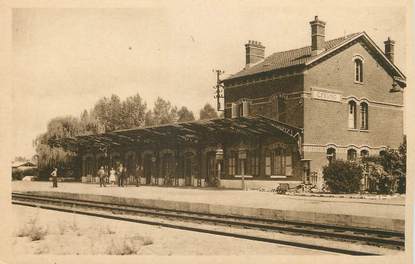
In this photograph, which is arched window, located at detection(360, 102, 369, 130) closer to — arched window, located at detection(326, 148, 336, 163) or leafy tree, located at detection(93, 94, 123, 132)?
arched window, located at detection(326, 148, 336, 163)

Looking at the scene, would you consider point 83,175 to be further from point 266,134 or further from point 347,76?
point 347,76

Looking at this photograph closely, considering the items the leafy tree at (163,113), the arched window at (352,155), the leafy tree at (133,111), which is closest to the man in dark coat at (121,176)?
the leafy tree at (133,111)

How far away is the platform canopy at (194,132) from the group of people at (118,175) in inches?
46.8

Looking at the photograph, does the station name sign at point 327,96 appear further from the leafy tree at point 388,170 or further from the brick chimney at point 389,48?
the brick chimney at point 389,48

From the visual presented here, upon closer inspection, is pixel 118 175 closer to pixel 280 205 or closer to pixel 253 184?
pixel 253 184

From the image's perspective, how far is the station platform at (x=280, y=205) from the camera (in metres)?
12.1

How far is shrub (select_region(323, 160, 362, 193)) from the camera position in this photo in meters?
16.2

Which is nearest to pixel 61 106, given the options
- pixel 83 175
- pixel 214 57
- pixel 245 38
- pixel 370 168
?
pixel 214 57

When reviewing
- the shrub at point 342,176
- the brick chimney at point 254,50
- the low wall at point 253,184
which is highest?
the brick chimney at point 254,50

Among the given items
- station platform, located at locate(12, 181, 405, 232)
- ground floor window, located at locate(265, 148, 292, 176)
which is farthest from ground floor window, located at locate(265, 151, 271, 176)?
station platform, located at locate(12, 181, 405, 232)

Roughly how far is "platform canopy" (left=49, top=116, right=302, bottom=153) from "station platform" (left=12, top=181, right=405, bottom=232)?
231cm

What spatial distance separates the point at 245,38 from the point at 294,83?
5.61m

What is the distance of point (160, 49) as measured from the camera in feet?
43.9

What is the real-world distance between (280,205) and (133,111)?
6.26m
